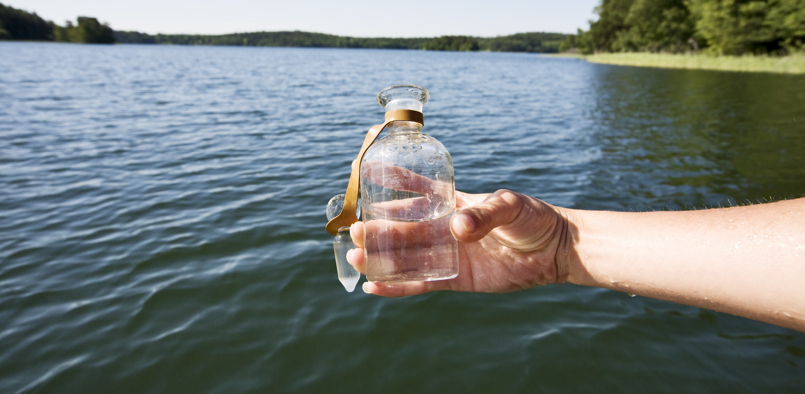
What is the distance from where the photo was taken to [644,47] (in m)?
69.3

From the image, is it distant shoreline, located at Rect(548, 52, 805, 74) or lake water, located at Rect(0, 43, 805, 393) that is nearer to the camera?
lake water, located at Rect(0, 43, 805, 393)

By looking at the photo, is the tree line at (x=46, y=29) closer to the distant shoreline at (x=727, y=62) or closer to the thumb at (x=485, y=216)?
the distant shoreline at (x=727, y=62)

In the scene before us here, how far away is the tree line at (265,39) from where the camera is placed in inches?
4611

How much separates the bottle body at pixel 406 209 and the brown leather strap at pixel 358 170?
0.07 m

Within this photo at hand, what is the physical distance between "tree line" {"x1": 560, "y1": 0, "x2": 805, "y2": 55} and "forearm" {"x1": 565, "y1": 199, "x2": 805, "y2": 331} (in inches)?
2182

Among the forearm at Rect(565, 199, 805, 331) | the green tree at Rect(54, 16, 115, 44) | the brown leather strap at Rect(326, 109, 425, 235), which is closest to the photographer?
the forearm at Rect(565, 199, 805, 331)

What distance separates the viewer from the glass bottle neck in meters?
1.81

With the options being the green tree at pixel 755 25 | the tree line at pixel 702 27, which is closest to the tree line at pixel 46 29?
the tree line at pixel 702 27

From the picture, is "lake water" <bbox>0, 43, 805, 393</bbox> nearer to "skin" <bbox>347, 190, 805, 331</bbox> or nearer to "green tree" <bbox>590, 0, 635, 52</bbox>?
"skin" <bbox>347, 190, 805, 331</bbox>

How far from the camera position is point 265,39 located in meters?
160

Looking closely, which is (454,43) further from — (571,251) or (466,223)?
(466,223)

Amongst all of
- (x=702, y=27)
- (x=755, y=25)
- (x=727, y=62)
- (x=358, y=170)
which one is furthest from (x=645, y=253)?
(x=702, y=27)

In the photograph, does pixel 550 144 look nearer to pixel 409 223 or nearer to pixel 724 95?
pixel 409 223

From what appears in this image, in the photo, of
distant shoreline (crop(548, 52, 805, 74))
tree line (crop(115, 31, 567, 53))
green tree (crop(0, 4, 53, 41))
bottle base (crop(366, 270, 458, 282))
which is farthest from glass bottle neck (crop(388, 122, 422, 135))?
tree line (crop(115, 31, 567, 53))
